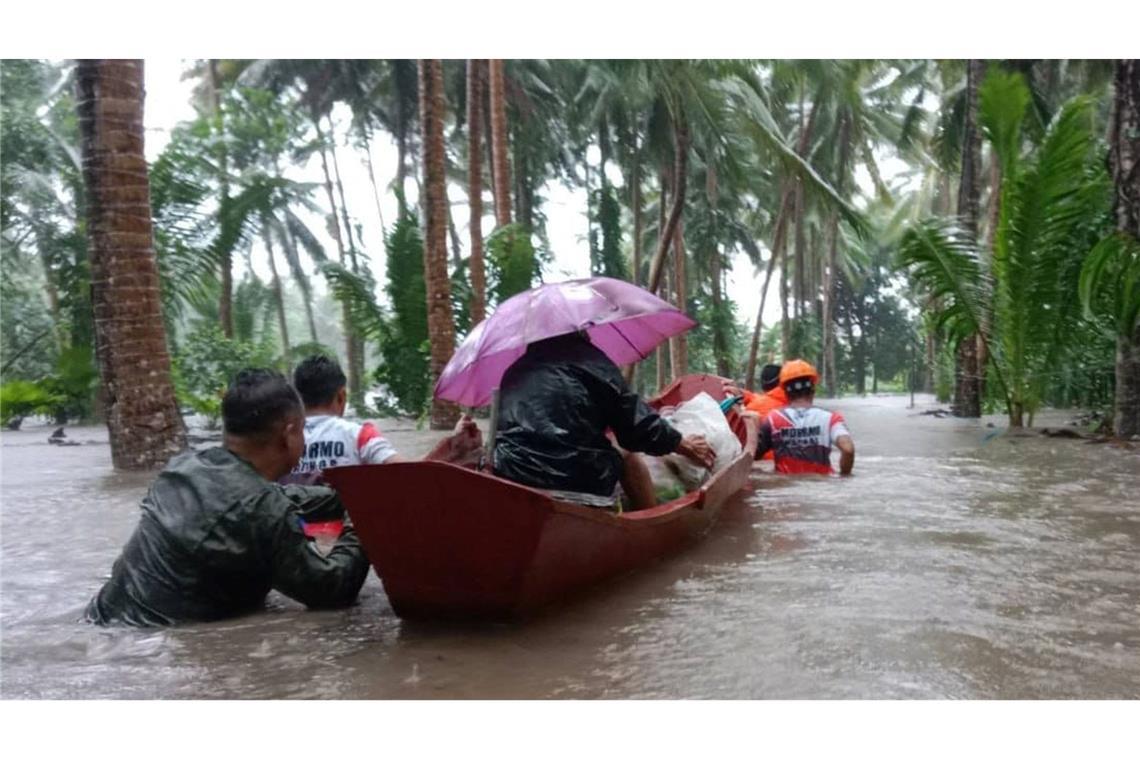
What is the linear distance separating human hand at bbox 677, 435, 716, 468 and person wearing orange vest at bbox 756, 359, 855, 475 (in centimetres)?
189

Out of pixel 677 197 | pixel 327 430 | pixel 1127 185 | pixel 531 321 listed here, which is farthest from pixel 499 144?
pixel 531 321

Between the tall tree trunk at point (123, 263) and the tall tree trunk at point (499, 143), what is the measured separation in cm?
792

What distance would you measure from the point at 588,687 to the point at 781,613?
1064 millimetres

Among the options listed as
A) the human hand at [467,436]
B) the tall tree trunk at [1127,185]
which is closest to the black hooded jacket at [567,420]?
the human hand at [467,436]

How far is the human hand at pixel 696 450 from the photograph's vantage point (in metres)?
4.61

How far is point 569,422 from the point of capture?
3828 mm

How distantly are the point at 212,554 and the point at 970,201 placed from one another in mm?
12431

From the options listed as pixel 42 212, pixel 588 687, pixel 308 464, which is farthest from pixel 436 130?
pixel 42 212

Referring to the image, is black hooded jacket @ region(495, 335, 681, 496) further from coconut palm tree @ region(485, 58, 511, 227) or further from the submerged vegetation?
coconut palm tree @ region(485, 58, 511, 227)

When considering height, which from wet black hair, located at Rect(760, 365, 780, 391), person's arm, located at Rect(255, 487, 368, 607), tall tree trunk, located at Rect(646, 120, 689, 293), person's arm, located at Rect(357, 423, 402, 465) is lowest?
person's arm, located at Rect(255, 487, 368, 607)

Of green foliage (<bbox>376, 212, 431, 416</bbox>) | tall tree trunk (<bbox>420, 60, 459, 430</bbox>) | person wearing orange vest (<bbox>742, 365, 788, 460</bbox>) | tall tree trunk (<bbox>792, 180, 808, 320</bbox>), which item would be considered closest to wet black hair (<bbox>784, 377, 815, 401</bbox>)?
person wearing orange vest (<bbox>742, 365, 788, 460</bbox>)

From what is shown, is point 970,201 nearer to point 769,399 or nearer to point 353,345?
point 769,399

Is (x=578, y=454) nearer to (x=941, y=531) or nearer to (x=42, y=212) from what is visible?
(x=941, y=531)

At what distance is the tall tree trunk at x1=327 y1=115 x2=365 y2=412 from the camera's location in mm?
20688
